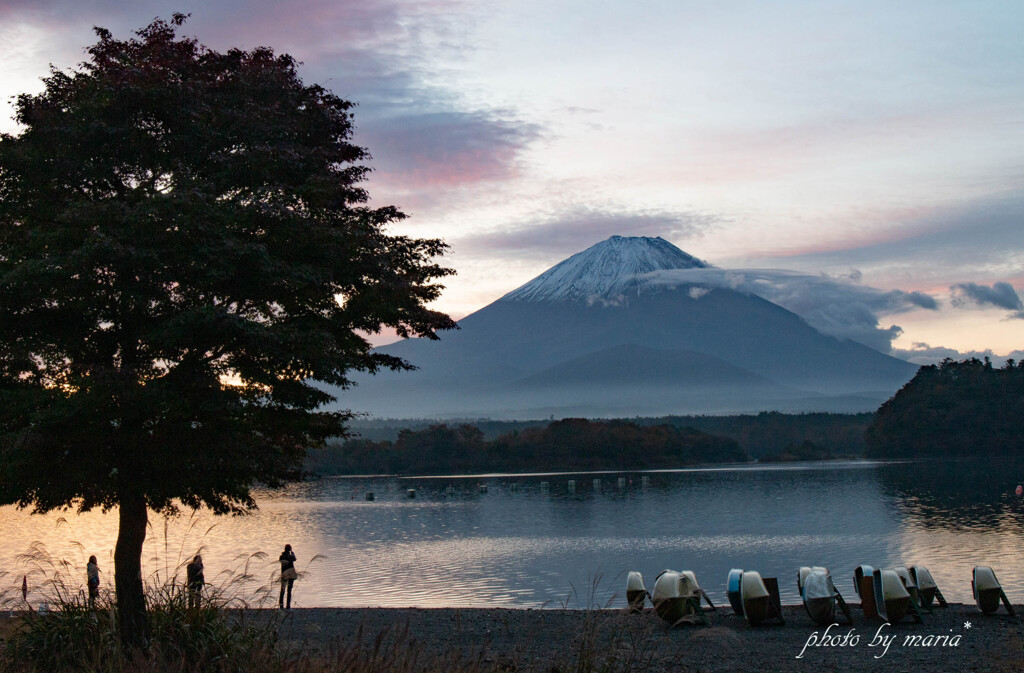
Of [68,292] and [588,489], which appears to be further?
[588,489]

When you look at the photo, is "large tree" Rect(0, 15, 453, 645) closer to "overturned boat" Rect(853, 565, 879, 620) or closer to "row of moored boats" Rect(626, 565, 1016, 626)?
"row of moored boats" Rect(626, 565, 1016, 626)

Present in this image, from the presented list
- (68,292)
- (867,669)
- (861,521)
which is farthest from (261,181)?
(861,521)

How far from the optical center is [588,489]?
103938 millimetres

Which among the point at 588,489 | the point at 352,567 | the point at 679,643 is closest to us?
the point at 679,643

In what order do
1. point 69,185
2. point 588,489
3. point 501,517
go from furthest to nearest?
point 588,489, point 501,517, point 69,185

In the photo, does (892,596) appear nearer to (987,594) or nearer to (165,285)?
(987,594)

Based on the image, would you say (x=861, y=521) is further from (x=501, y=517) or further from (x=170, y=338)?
(x=170, y=338)

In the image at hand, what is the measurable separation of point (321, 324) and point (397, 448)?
14329 cm

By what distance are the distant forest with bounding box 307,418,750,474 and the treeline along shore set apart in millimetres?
170

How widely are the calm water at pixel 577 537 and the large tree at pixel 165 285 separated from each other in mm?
1609

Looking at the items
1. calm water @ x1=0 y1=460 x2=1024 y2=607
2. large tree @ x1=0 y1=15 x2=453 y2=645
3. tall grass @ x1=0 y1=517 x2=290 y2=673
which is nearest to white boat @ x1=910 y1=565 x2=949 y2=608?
calm water @ x1=0 y1=460 x2=1024 y2=607

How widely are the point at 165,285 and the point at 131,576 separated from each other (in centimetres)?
453

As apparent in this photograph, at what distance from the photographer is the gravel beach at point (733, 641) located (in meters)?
14.6

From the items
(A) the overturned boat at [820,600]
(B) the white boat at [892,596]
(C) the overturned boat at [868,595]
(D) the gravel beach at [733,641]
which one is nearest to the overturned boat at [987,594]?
(D) the gravel beach at [733,641]
